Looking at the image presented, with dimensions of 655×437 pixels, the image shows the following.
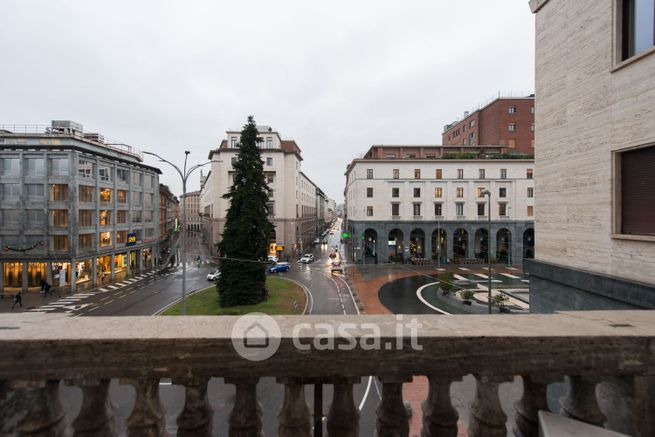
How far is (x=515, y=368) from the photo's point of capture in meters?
1.99

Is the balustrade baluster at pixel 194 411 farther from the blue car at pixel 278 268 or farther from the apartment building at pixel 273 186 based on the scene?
the apartment building at pixel 273 186

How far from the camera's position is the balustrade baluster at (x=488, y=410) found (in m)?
2.02

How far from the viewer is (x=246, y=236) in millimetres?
22922

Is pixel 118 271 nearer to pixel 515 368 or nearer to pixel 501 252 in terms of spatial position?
pixel 515 368

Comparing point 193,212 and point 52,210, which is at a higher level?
point 193,212

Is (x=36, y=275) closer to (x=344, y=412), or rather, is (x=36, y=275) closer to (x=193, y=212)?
(x=344, y=412)

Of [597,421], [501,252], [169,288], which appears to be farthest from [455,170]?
[597,421]

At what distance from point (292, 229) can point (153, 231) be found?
21823 millimetres

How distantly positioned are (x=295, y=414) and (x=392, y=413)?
28.4 inches

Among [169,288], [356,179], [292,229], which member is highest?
[356,179]

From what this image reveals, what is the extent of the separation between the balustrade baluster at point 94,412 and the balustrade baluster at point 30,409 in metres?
0.14

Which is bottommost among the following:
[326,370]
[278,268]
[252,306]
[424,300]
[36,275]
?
[424,300]

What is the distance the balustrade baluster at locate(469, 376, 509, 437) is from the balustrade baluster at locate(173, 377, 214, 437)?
6.44 feet

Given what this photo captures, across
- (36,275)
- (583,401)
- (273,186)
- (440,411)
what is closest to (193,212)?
(273,186)
